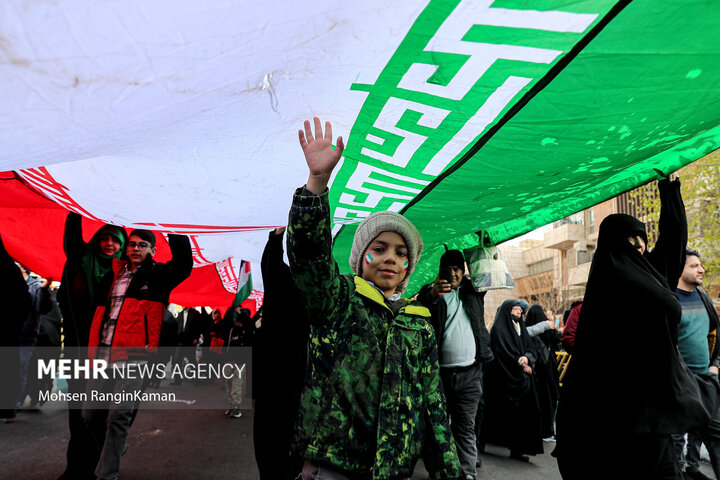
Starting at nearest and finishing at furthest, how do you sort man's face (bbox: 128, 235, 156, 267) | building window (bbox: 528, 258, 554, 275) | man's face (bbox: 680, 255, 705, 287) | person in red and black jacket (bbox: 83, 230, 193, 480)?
1. person in red and black jacket (bbox: 83, 230, 193, 480)
2. man's face (bbox: 128, 235, 156, 267)
3. man's face (bbox: 680, 255, 705, 287)
4. building window (bbox: 528, 258, 554, 275)

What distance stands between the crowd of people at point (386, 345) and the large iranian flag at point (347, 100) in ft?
1.13

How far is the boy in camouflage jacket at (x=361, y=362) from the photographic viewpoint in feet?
5.03

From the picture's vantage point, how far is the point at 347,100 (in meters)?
1.87

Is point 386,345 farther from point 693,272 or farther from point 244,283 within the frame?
point 244,283

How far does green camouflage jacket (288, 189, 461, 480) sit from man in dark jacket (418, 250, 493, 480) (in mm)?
2413

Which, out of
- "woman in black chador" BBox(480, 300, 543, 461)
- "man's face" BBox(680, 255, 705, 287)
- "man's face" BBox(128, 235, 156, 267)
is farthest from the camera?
"woman in black chador" BBox(480, 300, 543, 461)

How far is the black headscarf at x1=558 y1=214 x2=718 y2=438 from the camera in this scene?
7.61 feet

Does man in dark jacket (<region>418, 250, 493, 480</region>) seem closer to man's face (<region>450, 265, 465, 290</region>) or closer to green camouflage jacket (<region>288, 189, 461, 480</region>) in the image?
man's face (<region>450, 265, 465, 290</region>)

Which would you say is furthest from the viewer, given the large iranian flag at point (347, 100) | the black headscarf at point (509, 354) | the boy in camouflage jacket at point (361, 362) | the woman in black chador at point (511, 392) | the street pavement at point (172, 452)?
the black headscarf at point (509, 354)

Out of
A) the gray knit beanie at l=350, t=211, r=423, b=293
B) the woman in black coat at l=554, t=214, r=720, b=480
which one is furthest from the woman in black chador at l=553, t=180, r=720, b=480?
the gray knit beanie at l=350, t=211, r=423, b=293

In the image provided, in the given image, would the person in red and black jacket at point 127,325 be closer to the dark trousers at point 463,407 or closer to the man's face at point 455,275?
the man's face at point 455,275

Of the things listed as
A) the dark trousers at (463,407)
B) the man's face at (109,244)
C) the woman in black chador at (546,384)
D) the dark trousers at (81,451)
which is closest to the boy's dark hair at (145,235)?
the man's face at (109,244)

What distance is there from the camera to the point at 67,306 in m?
3.38

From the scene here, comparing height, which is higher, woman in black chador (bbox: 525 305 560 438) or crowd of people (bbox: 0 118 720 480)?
crowd of people (bbox: 0 118 720 480)
